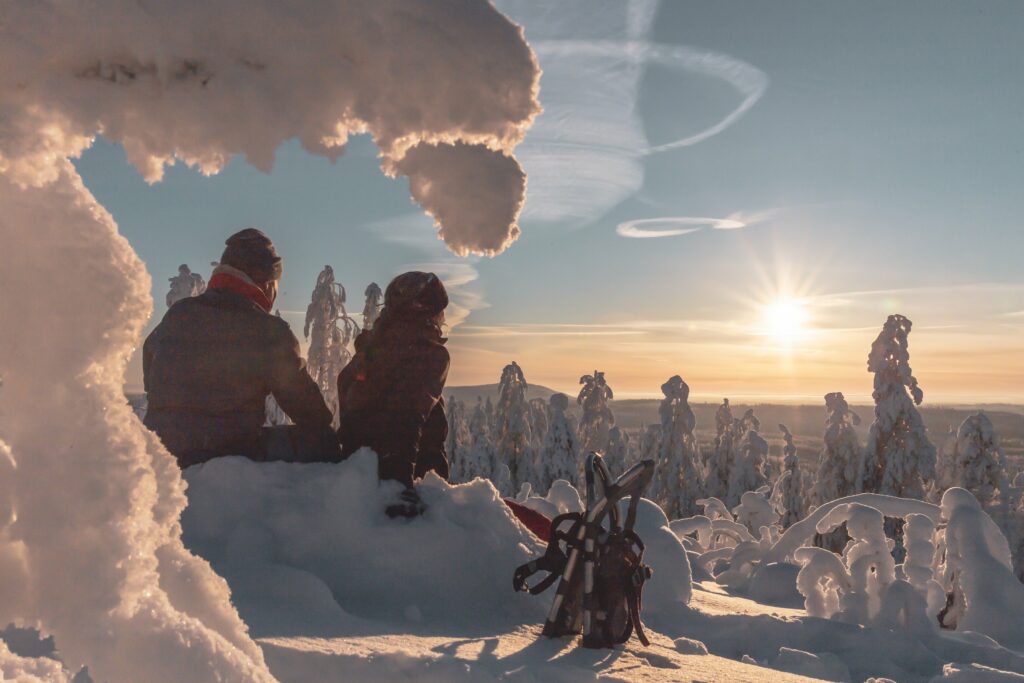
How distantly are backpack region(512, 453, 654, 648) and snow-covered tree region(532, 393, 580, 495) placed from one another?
34.4 metres

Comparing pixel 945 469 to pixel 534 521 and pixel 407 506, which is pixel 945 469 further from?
pixel 407 506

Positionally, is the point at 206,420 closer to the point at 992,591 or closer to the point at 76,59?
the point at 76,59

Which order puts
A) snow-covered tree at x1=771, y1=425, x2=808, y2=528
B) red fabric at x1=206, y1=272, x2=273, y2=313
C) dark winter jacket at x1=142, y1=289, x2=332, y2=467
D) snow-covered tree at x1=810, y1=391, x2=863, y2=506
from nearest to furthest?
1. dark winter jacket at x1=142, y1=289, x2=332, y2=467
2. red fabric at x1=206, y1=272, x2=273, y2=313
3. snow-covered tree at x1=810, y1=391, x2=863, y2=506
4. snow-covered tree at x1=771, y1=425, x2=808, y2=528

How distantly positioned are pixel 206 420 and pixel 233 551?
3.28ft

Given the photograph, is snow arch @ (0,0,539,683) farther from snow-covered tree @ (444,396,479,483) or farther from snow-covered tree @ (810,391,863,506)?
snow-covered tree @ (444,396,479,483)

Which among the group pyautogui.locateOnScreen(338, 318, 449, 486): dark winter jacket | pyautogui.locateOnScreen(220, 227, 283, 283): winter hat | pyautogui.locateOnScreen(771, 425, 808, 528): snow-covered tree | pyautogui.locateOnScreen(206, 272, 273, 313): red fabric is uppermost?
pyautogui.locateOnScreen(220, 227, 283, 283): winter hat

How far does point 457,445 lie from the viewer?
4809 cm

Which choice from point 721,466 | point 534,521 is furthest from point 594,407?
point 534,521

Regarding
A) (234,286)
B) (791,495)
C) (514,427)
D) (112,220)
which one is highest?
(234,286)

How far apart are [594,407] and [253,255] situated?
38.0 metres

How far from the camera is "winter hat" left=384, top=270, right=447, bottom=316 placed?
13.1 feet

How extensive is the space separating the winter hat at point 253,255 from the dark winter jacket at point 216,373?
0.26 meters

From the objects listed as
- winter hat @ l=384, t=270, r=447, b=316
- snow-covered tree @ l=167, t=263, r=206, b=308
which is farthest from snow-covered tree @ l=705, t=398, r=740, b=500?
winter hat @ l=384, t=270, r=447, b=316

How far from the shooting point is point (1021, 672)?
4145 millimetres
